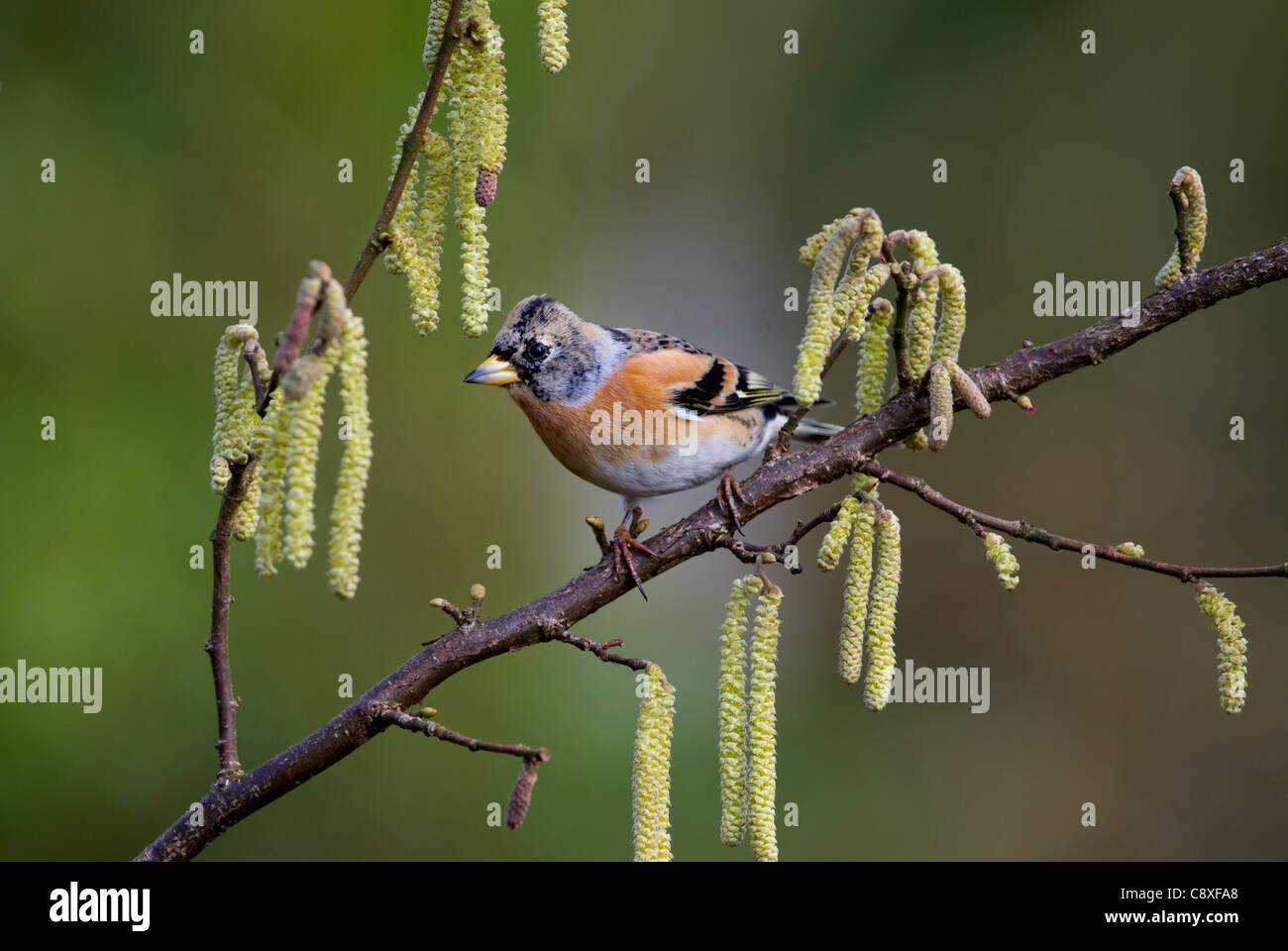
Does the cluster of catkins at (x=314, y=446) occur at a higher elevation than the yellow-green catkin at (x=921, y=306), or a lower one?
lower

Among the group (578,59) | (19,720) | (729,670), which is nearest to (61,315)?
(19,720)

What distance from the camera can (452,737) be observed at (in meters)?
1.94

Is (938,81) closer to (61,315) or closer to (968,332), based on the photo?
(968,332)

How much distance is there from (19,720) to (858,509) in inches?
156

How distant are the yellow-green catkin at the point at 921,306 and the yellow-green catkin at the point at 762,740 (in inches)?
25.6

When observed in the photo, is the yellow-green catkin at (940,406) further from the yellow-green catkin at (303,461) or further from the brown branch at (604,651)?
the yellow-green catkin at (303,461)

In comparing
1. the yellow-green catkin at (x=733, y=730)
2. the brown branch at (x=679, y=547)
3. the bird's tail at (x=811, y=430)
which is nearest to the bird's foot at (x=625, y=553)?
the brown branch at (x=679, y=547)

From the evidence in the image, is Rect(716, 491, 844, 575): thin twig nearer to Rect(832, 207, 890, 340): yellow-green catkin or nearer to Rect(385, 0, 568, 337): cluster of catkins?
Rect(832, 207, 890, 340): yellow-green catkin

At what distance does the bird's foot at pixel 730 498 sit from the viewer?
263 cm

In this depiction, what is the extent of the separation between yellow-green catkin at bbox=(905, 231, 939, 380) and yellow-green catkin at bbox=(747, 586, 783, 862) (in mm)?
651

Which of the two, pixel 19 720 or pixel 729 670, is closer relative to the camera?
pixel 729 670

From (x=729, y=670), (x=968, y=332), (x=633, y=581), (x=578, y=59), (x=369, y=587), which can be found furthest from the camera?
(x=968, y=332)

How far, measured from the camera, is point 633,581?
2.56m

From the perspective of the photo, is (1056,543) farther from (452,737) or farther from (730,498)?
(452,737)
